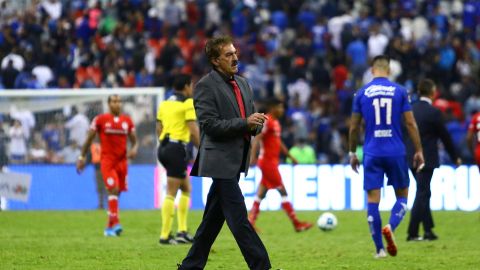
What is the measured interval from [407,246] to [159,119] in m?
4.08

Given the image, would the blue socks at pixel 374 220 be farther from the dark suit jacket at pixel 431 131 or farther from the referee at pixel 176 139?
the referee at pixel 176 139

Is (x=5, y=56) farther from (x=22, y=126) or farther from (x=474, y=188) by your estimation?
Result: (x=474, y=188)

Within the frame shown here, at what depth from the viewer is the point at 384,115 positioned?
1433 cm

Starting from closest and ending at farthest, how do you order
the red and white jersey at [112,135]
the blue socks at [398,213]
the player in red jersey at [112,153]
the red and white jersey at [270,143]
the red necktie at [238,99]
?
the red necktie at [238,99]
the blue socks at [398,213]
the player in red jersey at [112,153]
the red and white jersey at [112,135]
the red and white jersey at [270,143]

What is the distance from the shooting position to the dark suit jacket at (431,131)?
17.6 m

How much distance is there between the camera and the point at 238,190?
1113 centimetres

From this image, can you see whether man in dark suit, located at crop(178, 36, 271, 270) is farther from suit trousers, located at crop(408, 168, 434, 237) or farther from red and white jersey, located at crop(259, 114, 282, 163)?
red and white jersey, located at crop(259, 114, 282, 163)

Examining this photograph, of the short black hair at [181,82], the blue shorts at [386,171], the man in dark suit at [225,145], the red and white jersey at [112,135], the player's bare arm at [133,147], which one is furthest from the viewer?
the player's bare arm at [133,147]

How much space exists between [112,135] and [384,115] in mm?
6086

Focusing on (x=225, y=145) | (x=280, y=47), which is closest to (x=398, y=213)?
(x=225, y=145)

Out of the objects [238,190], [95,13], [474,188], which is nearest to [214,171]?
[238,190]

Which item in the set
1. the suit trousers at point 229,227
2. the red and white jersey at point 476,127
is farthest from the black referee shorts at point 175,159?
the red and white jersey at point 476,127

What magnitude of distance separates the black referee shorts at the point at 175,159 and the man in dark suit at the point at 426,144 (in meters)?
3.51

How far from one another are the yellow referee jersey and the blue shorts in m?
3.56
